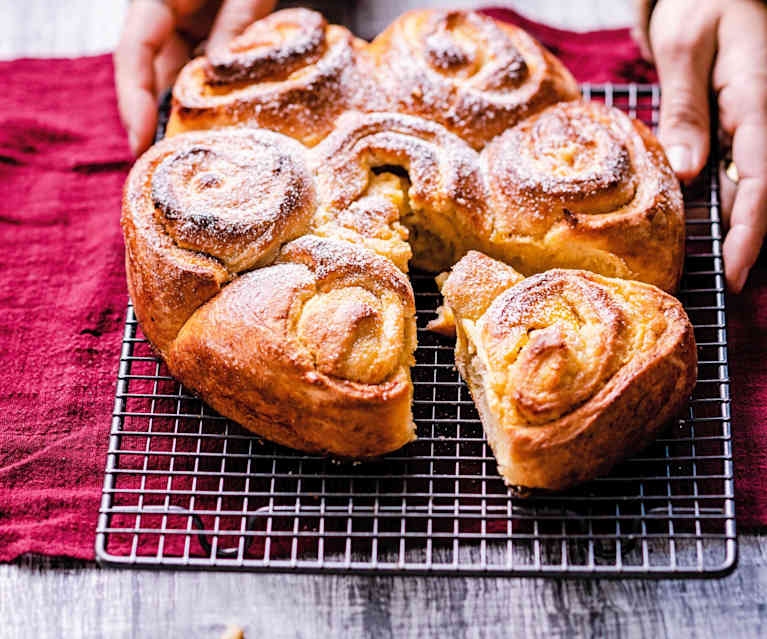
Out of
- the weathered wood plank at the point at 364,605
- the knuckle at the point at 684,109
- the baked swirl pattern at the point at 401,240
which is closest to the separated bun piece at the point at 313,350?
the baked swirl pattern at the point at 401,240

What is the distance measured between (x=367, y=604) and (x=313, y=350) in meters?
0.73

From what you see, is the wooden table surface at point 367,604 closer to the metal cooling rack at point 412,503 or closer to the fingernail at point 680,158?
the metal cooling rack at point 412,503

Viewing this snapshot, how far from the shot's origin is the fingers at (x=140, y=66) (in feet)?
12.4

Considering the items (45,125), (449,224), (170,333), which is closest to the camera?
(170,333)

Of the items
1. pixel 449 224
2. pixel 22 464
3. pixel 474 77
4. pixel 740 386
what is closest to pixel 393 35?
pixel 474 77

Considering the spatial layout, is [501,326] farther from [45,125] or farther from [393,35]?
[45,125]

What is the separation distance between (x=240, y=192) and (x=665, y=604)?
5.64ft

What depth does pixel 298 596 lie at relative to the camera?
284cm

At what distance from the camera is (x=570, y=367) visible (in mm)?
2734

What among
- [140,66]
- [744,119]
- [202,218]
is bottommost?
[744,119]

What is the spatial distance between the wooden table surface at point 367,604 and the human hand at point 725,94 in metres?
1.12

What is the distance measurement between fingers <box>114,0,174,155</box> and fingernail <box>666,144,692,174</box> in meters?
1.91

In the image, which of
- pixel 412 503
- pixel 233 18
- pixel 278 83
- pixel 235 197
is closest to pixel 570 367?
pixel 412 503

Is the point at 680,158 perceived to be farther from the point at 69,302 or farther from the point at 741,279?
the point at 69,302
